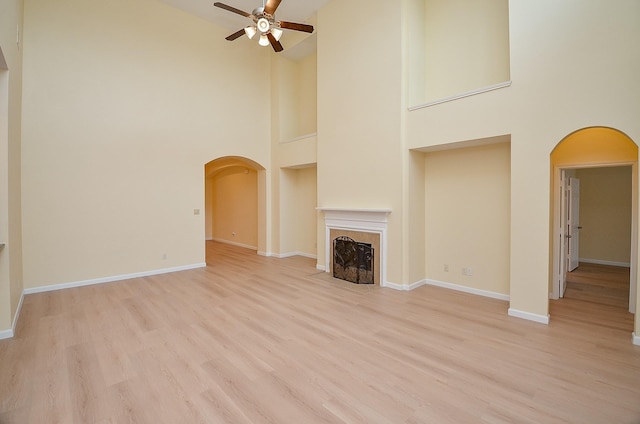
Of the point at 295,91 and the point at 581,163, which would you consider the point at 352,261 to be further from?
the point at 295,91

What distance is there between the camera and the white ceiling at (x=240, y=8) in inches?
236

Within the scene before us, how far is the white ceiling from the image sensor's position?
599 centimetres

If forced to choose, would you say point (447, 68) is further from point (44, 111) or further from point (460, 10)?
point (44, 111)

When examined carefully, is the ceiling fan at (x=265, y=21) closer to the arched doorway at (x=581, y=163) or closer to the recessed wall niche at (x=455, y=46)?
the recessed wall niche at (x=455, y=46)

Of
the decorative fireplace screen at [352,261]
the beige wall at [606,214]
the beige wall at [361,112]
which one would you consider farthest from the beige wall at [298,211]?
the beige wall at [606,214]

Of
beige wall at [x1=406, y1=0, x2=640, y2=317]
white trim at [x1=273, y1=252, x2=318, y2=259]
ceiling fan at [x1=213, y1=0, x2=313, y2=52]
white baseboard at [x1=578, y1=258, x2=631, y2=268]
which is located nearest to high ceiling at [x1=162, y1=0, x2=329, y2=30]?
ceiling fan at [x1=213, y1=0, x2=313, y2=52]

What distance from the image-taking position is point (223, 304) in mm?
4266

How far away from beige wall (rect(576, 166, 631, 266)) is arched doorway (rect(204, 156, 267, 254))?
7960mm

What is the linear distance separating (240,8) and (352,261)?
5.60 metres

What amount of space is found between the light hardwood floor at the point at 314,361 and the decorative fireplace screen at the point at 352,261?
35.1 inches

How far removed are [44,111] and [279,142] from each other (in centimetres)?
444

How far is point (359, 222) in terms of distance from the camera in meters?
5.52

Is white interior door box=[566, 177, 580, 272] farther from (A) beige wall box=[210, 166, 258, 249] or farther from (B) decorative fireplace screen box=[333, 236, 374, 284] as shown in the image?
(A) beige wall box=[210, 166, 258, 249]

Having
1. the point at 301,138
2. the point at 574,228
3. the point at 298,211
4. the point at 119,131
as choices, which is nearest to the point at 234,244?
the point at 298,211
